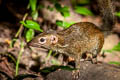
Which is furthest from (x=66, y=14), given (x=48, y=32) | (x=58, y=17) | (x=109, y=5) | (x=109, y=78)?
(x=58, y=17)

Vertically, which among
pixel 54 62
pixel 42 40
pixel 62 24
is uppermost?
pixel 62 24

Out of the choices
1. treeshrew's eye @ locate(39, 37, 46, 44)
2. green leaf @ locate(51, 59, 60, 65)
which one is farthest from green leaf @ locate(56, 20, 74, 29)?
green leaf @ locate(51, 59, 60, 65)

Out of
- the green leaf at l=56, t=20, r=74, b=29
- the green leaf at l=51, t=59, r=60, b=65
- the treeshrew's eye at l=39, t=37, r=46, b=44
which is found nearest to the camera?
the treeshrew's eye at l=39, t=37, r=46, b=44

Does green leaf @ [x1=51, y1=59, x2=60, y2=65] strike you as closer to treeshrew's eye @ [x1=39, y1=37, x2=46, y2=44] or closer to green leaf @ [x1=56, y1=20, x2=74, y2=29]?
green leaf @ [x1=56, y1=20, x2=74, y2=29]

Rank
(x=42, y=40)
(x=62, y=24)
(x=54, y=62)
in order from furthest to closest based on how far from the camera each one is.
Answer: (x=54, y=62), (x=62, y=24), (x=42, y=40)

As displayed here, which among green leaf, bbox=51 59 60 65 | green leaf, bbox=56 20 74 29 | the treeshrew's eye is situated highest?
green leaf, bbox=56 20 74 29

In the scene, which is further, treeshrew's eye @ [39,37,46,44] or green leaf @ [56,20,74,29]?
green leaf @ [56,20,74,29]

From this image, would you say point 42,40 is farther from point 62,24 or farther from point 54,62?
point 54,62

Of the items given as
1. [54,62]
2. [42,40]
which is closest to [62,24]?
[42,40]

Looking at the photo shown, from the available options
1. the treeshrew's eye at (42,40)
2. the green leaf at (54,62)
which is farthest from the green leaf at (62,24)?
the green leaf at (54,62)

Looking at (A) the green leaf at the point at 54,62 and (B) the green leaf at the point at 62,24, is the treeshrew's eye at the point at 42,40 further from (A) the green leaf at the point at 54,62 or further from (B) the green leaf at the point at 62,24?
(A) the green leaf at the point at 54,62

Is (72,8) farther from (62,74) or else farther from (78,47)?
(62,74)
